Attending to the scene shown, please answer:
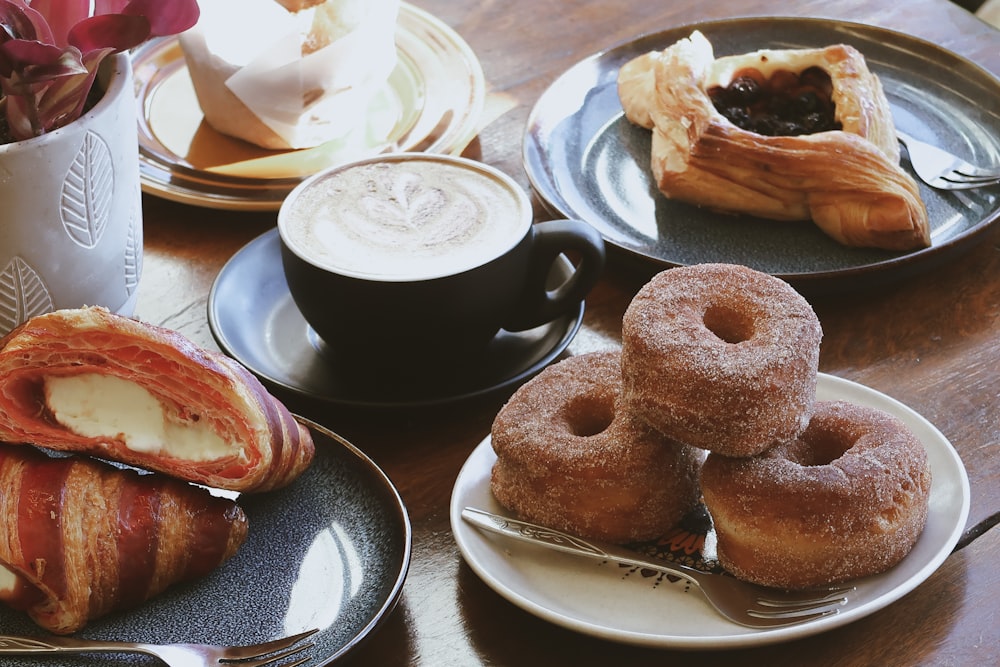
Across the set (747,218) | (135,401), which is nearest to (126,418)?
(135,401)

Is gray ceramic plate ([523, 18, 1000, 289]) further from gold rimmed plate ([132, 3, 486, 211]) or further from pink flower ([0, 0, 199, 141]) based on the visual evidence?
pink flower ([0, 0, 199, 141])

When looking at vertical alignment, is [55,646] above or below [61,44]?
below

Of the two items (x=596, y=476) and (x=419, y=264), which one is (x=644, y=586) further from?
(x=419, y=264)

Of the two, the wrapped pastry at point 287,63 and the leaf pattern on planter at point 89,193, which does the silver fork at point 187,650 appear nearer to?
the leaf pattern on planter at point 89,193

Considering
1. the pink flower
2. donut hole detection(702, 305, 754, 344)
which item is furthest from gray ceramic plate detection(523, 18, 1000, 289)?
the pink flower

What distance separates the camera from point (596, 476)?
757mm

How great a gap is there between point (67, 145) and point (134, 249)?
0.15 m

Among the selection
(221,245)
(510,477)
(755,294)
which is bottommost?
(221,245)

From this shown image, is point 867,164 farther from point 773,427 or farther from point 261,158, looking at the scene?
point 261,158

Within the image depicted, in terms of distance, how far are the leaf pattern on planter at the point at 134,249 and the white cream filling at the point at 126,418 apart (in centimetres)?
22

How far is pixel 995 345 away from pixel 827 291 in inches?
6.2

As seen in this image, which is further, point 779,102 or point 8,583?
point 779,102

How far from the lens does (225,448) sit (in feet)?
2.47

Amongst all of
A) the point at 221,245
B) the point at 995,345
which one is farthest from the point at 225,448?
the point at 995,345
